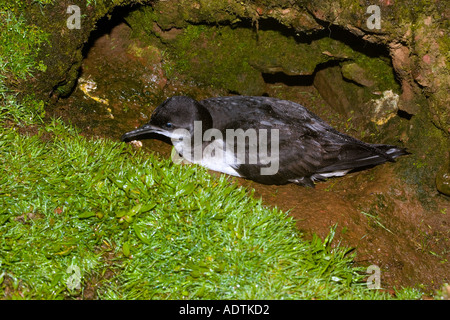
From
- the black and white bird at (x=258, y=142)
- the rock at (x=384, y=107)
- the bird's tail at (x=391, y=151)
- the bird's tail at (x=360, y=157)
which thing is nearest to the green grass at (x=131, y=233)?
the black and white bird at (x=258, y=142)

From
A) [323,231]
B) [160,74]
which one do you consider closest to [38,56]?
[160,74]

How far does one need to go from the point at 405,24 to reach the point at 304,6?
1041 millimetres

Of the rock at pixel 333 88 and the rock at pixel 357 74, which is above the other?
the rock at pixel 357 74

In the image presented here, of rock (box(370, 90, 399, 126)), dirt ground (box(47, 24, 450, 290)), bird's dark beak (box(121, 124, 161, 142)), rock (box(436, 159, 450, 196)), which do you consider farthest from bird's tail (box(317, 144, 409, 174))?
bird's dark beak (box(121, 124, 161, 142))

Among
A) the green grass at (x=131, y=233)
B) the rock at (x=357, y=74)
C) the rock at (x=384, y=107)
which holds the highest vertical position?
the rock at (x=357, y=74)

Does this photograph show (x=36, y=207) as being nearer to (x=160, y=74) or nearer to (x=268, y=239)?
(x=268, y=239)

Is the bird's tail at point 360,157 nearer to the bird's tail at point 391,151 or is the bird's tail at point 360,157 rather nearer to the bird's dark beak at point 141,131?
the bird's tail at point 391,151

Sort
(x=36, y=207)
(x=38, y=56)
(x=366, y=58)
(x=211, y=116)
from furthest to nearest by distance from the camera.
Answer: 1. (x=366, y=58)
2. (x=211, y=116)
3. (x=38, y=56)
4. (x=36, y=207)

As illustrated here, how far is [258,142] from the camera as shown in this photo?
179 inches

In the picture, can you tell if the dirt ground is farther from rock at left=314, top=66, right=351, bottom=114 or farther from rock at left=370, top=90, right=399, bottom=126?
rock at left=370, top=90, right=399, bottom=126

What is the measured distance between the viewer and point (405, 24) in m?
4.19

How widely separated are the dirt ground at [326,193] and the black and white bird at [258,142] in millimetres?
240

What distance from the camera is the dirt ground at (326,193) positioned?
4172 mm

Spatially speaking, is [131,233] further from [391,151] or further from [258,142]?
[391,151]
